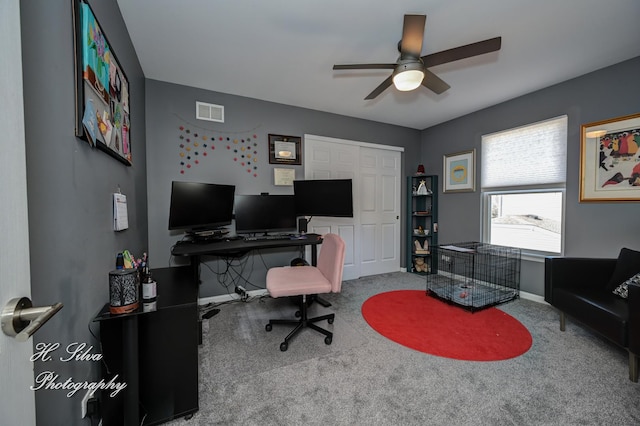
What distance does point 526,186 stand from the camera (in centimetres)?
313

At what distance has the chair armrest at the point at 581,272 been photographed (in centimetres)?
221

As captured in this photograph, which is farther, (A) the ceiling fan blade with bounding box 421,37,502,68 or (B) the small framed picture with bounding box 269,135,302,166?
(B) the small framed picture with bounding box 269,135,302,166

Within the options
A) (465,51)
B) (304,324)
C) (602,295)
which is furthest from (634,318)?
(304,324)

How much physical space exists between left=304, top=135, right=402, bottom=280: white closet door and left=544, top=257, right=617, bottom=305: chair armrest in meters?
2.22

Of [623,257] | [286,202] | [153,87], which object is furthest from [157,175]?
[623,257]

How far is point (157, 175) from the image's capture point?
275cm

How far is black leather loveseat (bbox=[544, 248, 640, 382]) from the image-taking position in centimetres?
163

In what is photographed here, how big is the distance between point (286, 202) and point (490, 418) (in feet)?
8.40

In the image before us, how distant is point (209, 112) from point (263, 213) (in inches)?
54.0

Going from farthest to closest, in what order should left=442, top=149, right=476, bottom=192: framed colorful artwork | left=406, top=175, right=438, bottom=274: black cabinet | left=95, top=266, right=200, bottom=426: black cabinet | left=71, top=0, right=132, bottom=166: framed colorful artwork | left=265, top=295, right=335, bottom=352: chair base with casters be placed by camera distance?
left=406, top=175, right=438, bottom=274: black cabinet
left=442, top=149, right=476, bottom=192: framed colorful artwork
left=265, top=295, right=335, bottom=352: chair base with casters
left=95, top=266, right=200, bottom=426: black cabinet
left=71, top=0, right=132, bottom=166: framed colorful artwork

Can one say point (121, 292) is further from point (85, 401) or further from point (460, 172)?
point (460, 172)

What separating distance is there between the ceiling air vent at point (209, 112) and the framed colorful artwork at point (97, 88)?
1156 millimetres

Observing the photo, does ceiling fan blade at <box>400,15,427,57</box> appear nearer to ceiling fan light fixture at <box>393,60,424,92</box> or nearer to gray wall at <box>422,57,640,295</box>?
ceiling fan light fixture at <box>393,60,424,92</box>

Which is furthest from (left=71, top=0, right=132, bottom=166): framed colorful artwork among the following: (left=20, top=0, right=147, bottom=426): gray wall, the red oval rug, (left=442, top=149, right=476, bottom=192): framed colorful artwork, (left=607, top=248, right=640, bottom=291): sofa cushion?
(left=442, top=149, right=476, bottom=192): framed colorful artwork
